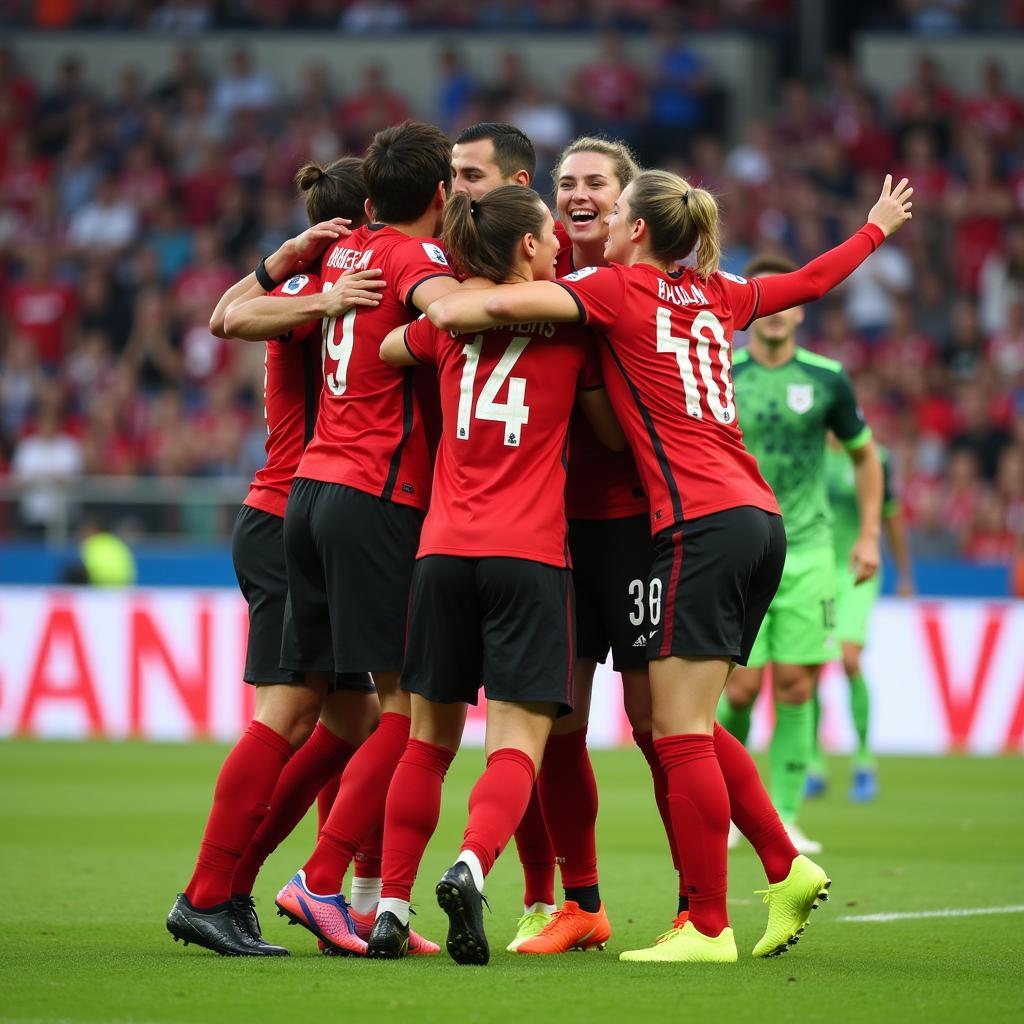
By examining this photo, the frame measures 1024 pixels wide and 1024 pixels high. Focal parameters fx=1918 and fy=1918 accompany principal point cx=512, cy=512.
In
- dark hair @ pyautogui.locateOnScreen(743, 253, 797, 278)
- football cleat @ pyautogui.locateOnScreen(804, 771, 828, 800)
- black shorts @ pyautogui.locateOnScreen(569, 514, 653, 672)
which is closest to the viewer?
black shorts @ pyautogui.locateOnScreen(569, 514, 653, 672)

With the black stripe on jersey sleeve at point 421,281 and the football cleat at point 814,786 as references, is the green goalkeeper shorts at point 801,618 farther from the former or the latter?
the black stripe on jersey sleeve at point 421,281

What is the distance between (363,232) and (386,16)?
739 inches

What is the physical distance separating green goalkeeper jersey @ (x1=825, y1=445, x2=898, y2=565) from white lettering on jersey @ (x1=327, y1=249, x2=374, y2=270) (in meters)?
6.34

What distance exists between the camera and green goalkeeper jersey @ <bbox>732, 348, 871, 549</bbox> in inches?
366

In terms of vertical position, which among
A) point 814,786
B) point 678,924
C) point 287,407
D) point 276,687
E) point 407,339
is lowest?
point 814,786

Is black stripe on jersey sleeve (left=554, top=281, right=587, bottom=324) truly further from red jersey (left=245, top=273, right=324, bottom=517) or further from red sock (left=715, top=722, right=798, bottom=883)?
red sock (left=715, top=722, right=798, bottom=883)

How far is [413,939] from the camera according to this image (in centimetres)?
588

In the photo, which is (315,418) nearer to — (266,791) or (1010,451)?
(266,791)

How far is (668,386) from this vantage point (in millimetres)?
5672

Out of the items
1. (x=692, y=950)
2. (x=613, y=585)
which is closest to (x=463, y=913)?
(x=692, y=950)

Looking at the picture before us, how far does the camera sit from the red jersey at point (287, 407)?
6.16 metres

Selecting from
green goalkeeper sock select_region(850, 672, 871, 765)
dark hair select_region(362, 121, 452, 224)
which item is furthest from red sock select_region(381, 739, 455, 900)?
green goalkeeper sock select_region(850, 672, 871, 765)

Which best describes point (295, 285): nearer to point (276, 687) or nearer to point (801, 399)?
point (276, 687)

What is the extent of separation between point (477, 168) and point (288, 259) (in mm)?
735
